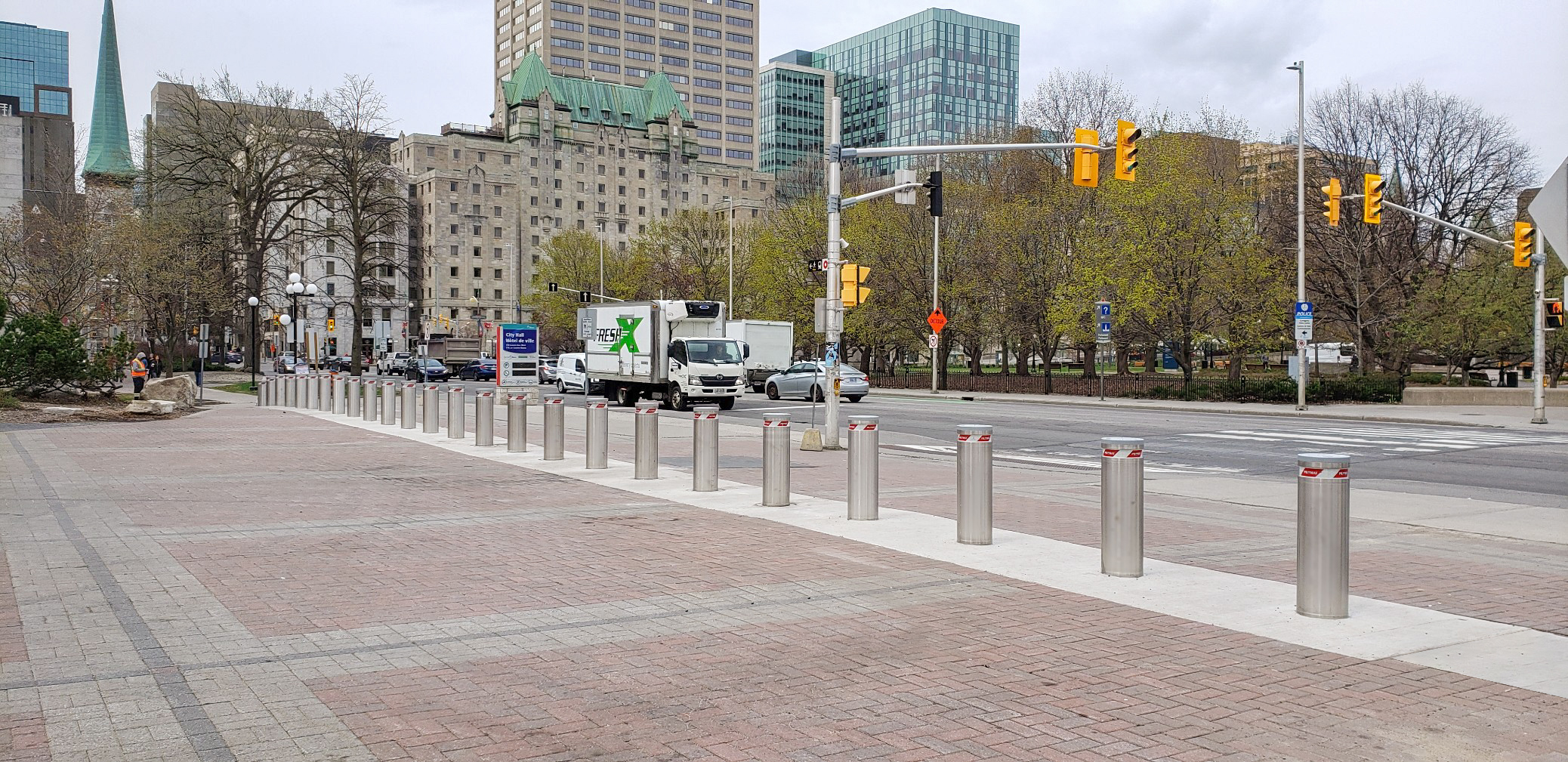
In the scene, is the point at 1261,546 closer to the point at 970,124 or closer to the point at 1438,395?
the point at 1438,395

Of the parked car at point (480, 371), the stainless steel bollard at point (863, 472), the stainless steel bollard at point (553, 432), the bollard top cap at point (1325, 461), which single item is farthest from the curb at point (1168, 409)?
the parked car at point (480, 371)

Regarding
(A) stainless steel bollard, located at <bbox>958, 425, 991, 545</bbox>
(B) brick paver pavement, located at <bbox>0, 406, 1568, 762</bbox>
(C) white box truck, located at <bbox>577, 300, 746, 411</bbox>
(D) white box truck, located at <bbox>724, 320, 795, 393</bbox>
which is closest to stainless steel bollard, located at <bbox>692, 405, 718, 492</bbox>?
(B) brick paver pavement, located at <bbox>0, 406, 1568, 762</bbox>

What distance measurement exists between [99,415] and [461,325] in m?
119

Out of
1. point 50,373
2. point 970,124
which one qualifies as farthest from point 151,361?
point 970,124

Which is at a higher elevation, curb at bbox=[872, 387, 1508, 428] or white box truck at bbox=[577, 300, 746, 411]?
white box truck at bbox=[577, 300, 746, 411]

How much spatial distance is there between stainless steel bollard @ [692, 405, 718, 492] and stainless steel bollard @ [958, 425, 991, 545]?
4262mm

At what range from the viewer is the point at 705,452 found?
13625mm

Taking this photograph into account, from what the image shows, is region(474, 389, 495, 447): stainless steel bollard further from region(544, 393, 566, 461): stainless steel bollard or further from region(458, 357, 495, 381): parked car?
region(458, 357, 495, 381): parked car

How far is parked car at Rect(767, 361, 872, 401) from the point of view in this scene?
1556 inches

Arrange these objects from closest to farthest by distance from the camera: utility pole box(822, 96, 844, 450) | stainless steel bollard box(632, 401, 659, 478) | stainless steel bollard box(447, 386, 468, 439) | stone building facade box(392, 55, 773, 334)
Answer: stainless steel bollard box(632, 401, 659, 478), utility pole box(822, 96, 844, 450), stainless steel bollard box(447, 386, 468, 439), stone building facade box(392, 55, 773, 334)

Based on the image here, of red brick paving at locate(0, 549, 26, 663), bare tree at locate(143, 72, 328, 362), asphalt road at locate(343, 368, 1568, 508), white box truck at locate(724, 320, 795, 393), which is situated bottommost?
asphalt road at locate(343, 368, 1568, 508)

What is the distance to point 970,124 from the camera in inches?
7721

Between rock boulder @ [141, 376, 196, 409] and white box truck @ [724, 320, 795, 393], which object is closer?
rock boulder @ [141, 376, 196, 409]

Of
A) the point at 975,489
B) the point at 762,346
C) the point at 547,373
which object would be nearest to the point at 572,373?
the point at 762,346
